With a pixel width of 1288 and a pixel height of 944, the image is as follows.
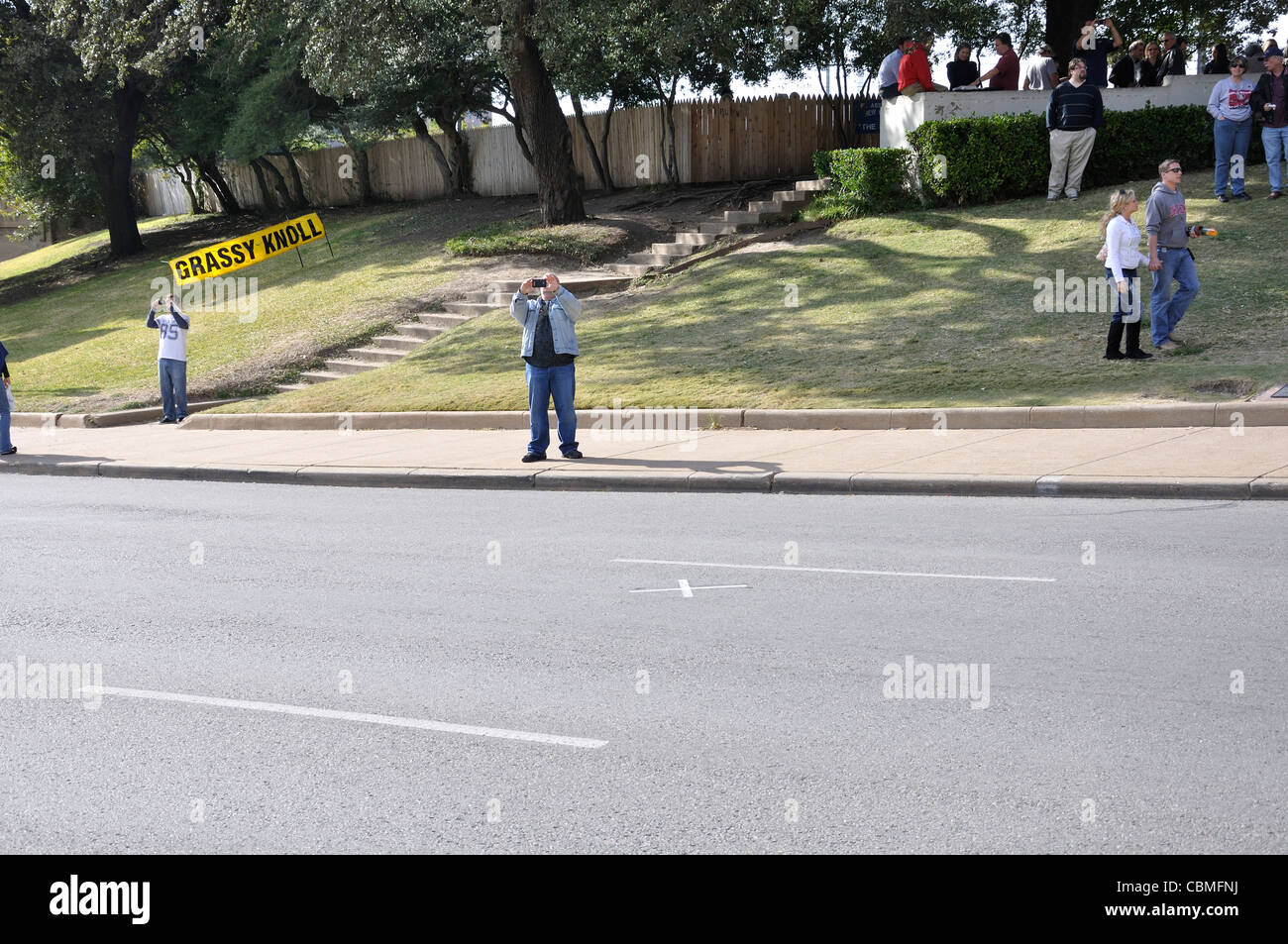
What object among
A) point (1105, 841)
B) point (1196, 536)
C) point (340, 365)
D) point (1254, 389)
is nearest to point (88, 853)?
point (1105, 841)

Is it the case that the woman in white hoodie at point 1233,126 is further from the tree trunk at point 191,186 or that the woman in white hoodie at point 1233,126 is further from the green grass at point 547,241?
the tree trunk at point 191,186

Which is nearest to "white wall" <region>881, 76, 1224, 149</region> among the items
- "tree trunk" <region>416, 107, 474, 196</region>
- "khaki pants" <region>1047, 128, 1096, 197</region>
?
"khaki pants" <region>1047, 128, 1096, 197</region>

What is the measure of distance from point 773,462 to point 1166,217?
17.7ft

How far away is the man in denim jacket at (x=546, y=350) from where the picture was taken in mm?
12664

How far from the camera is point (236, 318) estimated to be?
27.4 metres

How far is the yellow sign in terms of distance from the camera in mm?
30656

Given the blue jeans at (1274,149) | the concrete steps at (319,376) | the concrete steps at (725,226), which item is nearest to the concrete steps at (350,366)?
the concrete steps at (319,376)

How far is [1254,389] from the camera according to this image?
1187 cm

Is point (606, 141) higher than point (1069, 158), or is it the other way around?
point (606, 141)

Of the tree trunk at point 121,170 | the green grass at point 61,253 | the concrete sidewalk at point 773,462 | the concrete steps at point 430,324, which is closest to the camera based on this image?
the concrete sidewalk at point 773,462

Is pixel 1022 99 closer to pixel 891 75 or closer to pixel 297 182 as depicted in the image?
pixel 891 75

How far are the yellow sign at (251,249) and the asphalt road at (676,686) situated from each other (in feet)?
72.6

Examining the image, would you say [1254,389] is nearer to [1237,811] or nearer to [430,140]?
[1237,811]

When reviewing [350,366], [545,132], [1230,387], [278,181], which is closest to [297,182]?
[278,181]
